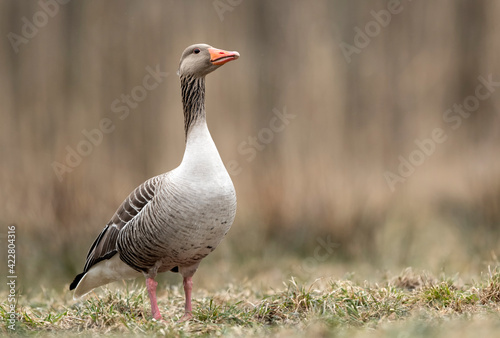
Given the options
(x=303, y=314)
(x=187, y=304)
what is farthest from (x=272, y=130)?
(x=303, y=314)

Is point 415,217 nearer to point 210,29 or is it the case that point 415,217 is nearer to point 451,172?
point 451,172

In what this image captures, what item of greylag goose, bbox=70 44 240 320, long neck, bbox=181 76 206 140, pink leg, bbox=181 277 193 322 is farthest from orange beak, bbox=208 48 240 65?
pink leg, bbox=181 277 193 322

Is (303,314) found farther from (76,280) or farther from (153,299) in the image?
(76,280)

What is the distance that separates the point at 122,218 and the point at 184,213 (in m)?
0.68

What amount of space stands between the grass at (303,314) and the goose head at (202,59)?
1.60 m

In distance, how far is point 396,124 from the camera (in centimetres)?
805

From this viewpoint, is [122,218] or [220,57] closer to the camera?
[220,57]

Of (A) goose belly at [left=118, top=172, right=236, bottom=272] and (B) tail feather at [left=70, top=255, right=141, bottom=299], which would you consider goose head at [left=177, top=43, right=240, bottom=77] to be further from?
(B) tail feather at [left=70, top=255, right=141, bottom=299]

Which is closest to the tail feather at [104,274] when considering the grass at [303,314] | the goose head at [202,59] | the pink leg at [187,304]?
the grass at [303,314]

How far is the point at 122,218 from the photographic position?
4508 millimetres

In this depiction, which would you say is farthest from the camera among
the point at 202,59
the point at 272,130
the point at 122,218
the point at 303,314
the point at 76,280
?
the point at 272,130

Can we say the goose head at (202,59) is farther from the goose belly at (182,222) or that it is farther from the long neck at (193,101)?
the goose belly at (182,222)

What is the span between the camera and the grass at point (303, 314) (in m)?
3.67

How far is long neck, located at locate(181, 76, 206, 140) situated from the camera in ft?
14.5
